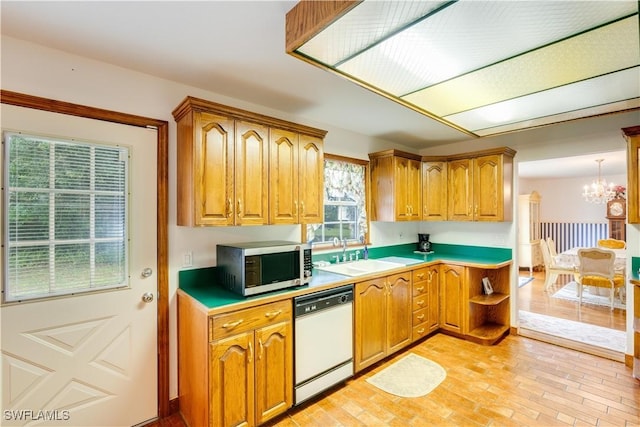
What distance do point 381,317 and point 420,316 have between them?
0.75 m

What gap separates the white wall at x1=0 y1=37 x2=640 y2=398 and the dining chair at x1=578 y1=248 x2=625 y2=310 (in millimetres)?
2073

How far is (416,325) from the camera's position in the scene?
3.33 metres

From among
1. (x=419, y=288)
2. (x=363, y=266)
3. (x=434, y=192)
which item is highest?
(x=434, y=192)

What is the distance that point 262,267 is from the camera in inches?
A: 83.4

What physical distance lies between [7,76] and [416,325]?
388cm

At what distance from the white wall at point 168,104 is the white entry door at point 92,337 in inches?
5.0

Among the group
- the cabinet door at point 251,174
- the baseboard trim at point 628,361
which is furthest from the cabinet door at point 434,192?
the cabinet door at point 251,174

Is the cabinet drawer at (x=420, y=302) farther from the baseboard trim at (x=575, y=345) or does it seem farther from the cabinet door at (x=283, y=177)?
the cabinet door at (x=283, y=177)

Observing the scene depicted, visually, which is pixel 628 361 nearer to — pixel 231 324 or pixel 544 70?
pixel 544 70

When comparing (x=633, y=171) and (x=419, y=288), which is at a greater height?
(x=633, y=171)

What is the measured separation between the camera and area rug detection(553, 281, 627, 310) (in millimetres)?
4673

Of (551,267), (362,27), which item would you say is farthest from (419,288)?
(551,267)

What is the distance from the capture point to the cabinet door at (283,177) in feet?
7.87

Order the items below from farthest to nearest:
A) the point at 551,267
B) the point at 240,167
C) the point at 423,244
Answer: the point at 551,267
the point at 423,244
the point at 240,167
